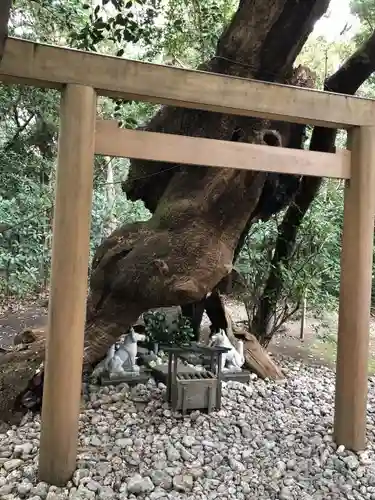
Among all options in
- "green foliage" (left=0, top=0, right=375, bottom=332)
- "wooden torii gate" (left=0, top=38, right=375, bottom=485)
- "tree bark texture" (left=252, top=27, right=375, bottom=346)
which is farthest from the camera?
"tree bark texture" (left=252, top=27, right=375, bottom=346)

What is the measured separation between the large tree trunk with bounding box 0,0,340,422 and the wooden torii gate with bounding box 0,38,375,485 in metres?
0.79

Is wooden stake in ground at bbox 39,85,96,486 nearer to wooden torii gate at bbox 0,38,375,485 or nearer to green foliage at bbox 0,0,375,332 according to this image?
wooden torii gate at bbox 0,38,375,485

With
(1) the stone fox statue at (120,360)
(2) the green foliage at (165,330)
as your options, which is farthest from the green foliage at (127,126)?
(1) the stone fox statue at (120,360)

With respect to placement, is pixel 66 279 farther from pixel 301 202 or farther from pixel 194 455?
pixel 301 202

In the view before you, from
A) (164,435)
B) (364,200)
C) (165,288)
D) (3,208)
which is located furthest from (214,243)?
(3,208)

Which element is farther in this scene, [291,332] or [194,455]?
[291,332]

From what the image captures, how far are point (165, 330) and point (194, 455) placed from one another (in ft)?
5.04

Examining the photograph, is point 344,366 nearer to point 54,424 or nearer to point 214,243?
point 214,243

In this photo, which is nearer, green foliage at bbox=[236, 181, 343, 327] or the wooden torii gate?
the wooden torii gate

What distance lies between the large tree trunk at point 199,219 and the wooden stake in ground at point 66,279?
2.86ft

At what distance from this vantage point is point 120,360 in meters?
3.33

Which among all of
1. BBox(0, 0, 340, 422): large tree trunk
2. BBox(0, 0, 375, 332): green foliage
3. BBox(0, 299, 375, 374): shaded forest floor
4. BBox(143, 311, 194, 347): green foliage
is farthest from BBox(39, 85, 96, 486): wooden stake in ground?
BBox(0, 299, 375, 374): shaded forest floor

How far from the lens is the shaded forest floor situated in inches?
191

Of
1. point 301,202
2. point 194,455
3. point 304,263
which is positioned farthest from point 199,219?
point 304,263
